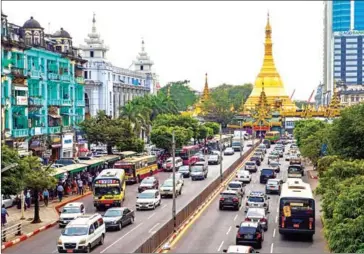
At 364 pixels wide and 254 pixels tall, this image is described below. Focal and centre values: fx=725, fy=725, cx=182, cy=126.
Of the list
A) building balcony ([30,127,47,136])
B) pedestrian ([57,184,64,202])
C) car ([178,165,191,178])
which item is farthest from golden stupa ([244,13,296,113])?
pedestrian ([57,184,64,202])

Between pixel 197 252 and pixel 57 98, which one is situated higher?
pixel 57 98

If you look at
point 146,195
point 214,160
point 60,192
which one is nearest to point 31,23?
point 214,160

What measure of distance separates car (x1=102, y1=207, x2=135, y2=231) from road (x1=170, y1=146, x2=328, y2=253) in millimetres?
3320

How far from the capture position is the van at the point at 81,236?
1159 inches

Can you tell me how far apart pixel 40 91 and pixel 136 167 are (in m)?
14.2

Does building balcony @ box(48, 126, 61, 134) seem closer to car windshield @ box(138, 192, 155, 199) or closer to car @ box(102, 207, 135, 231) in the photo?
car windshield @ box(138, 192, 155, 199)

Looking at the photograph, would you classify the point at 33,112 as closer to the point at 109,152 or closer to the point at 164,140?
the point at 109,152

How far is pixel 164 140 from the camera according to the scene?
263 ft

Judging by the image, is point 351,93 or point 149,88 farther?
point 351,93

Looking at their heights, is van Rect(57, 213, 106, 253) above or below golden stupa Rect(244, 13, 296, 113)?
below

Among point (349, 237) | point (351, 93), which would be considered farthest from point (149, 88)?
point (349, 237)

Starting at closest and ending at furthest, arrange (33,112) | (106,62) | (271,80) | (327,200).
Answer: (327,200)
(33,112)
(106,62)
(271,80)

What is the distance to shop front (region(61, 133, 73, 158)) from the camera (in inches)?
2805

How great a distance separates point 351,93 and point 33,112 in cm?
11600
